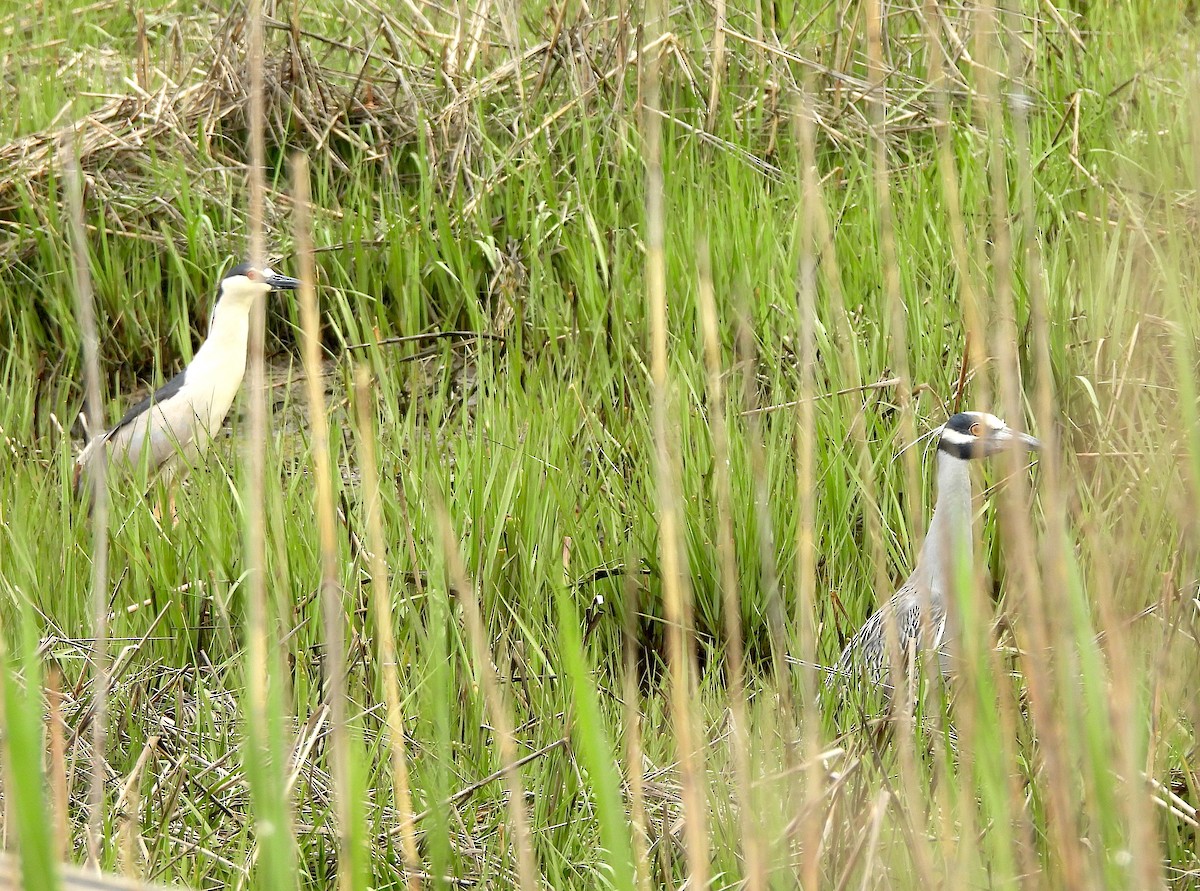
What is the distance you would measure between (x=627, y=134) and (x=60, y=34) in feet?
7.73

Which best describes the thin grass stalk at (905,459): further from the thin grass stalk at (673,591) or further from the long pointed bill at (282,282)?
the long pointed bill at (282,282)

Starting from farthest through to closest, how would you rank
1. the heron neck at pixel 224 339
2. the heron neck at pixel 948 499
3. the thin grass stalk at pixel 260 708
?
the heron neck at pixel 224 339
the heron neck at pixel 948 499
the thin grass stalk at pixel 260 708

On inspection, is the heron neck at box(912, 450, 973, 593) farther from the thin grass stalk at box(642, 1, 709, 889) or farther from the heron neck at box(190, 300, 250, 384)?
the heron neck at box(190, 300, 250, 384)

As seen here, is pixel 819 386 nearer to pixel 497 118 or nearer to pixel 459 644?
pixel 459 644

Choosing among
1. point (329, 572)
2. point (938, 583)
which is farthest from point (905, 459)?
point (938, 583)

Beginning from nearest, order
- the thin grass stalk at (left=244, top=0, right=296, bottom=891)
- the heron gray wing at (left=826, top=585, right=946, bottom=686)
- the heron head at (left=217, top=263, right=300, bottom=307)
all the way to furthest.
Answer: the thin grass stalk at (left=244, top=0, right=296, bottom=891) → the heron gray wing at (left=826, top=585, right=946, bottom=686) → the heron head at (left=217, top=263, right=300, bottom=307)

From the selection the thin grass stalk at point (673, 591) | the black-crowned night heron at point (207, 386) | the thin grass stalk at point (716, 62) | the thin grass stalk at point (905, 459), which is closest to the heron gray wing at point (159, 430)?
the black-crowned night heron at point (207, 386)

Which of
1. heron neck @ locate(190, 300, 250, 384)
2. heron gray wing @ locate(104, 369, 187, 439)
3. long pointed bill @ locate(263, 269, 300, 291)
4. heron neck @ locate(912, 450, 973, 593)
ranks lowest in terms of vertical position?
heron neck @ locate(912, 450, 973, 593)

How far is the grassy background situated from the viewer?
1306 mm

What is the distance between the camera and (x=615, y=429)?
3.00 m

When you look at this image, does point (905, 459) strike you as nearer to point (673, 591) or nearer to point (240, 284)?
point (673, 591)

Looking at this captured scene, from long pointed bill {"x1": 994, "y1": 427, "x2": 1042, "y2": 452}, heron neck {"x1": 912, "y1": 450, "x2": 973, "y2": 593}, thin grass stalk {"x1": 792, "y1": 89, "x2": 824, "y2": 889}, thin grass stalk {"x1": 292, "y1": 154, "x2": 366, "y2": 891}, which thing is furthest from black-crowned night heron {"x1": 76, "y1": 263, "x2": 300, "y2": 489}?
thin grass stalk {"x1": 292, "y1": 154, "x2": 366, "y2": 891}

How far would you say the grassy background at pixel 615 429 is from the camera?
4.28ft

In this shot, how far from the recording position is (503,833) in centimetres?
184
